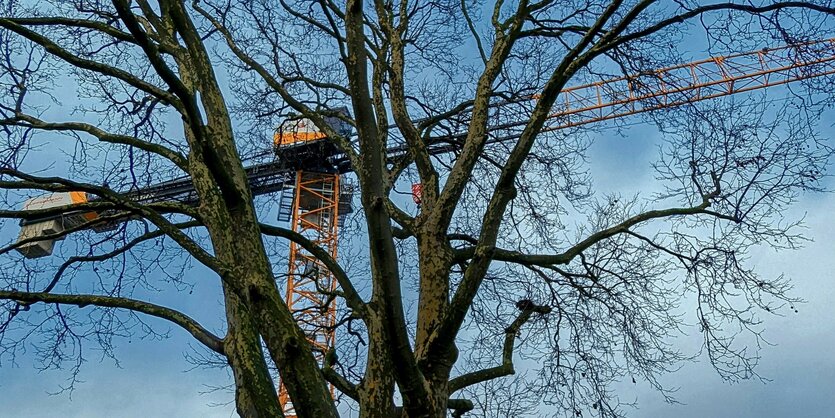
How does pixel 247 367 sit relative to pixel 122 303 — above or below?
below

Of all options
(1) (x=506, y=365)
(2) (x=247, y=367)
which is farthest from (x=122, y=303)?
(1) (x=506, y=365)

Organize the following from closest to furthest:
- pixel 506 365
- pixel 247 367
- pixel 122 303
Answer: pixel 247 367 < pixel 122 303 < pixel 506 365

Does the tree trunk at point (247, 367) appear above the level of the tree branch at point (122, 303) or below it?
Answer: below

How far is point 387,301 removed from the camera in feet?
11.4

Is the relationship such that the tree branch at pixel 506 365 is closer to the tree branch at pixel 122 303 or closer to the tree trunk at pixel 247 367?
the tree trunk at pixel 247 367

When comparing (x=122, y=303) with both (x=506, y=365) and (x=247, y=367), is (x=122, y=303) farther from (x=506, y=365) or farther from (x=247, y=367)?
(x=506, y=365)

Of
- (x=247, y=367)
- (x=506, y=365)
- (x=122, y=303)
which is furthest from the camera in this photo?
(x=506, y=365)

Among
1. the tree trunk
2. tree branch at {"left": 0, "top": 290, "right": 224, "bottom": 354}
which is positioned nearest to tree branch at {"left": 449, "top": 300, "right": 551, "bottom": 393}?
the tree trunk

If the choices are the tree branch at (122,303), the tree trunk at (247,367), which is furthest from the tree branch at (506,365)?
the tree branch at (122,303)

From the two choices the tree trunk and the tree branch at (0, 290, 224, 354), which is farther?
the tree branch at (0, 290, 224, 354)

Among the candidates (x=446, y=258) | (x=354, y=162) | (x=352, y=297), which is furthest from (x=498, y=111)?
(x=352, y=297)

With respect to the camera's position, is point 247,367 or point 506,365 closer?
point 247,367

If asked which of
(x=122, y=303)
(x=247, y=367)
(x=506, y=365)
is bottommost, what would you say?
(x=247, y=367)

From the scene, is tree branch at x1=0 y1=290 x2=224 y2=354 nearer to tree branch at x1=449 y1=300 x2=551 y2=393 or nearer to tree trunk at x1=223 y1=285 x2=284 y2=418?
tree trunk at x1=223 y1=285 x2=284 y2=418
